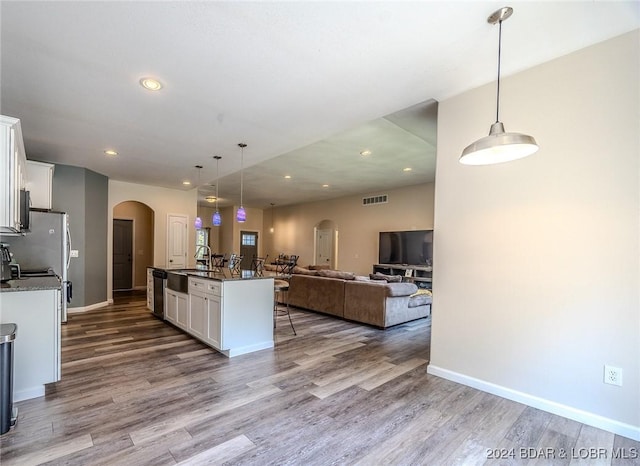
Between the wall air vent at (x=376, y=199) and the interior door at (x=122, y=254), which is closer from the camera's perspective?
the interior door at (x=122, y=254)

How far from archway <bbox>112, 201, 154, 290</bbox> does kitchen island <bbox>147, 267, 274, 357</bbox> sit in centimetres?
550

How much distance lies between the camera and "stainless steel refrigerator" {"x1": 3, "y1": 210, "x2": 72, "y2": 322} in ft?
13.9

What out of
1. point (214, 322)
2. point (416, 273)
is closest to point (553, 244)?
point (214, 322)

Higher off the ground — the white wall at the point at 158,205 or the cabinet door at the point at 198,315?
the white wall at the point at 158,205

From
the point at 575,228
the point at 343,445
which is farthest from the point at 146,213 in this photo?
the point at 575,228

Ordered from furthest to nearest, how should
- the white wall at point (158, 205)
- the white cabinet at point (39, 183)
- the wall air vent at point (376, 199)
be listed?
the wall air vent at point (376, 199)
the white wall at point (158, 205)
the white cabinet at point (39, 183)

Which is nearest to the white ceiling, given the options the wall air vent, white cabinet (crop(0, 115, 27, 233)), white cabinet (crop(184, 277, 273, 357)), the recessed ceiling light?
the recessed ceiling light

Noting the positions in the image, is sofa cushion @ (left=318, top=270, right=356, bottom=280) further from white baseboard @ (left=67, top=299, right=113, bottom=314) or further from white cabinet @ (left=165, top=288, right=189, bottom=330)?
white baseboard @ (left=67, top=299, right=113, bottom=314)

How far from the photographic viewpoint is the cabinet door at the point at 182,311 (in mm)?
4258

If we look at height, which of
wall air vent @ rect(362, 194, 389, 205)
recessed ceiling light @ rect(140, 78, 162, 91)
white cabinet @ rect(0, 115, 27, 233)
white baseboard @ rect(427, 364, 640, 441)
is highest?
recessed ceiling light @ rect(140, 78, 162, 91)

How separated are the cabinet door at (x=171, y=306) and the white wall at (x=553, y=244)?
12.1ft

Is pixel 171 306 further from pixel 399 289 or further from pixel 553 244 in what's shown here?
pixel 553 244

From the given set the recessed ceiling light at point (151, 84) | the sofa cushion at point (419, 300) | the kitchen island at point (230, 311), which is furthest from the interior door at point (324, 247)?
the recessed ceiling light at point (151, 84)

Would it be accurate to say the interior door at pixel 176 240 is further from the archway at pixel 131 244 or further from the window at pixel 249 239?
the window at pixel 249 239
